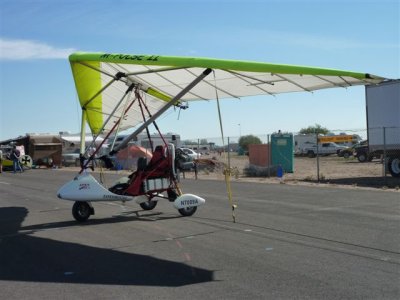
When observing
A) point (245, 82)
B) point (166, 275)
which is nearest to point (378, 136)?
point (245, 82)

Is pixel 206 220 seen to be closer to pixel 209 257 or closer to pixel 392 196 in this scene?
pixel 209 257

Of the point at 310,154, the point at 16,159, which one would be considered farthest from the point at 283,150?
the point at 310,154

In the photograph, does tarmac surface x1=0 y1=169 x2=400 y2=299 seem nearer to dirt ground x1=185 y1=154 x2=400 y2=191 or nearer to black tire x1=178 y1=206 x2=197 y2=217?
black tire x1=178 y1=206 x2=197 y2=217

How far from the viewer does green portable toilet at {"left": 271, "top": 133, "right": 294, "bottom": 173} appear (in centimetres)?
2562

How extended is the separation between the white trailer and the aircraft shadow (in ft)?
51.2

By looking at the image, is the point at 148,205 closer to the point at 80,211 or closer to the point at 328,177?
the point at 80,211

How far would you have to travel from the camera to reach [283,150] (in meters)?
25.7

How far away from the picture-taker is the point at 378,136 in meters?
20.9

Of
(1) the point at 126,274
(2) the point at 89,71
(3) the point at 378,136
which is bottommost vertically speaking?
(1) the point at 126,274

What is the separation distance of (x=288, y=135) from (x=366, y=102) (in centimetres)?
518

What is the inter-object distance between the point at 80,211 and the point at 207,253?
4.19 metres

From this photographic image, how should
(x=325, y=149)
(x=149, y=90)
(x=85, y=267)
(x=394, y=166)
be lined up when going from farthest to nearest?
(x=325, y=149) < (x=394, y=166) < (x=149, y=90) < (x=85, y=267)

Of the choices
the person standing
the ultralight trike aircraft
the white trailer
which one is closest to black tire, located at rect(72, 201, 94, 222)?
the ultralight trike aircraft

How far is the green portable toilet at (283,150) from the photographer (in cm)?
2562
